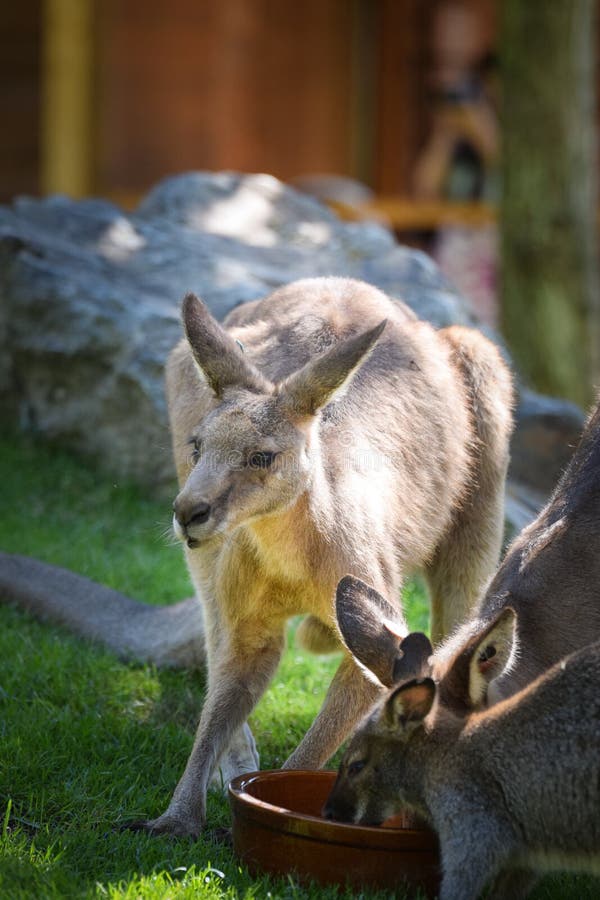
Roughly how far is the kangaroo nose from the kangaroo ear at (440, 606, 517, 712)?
0.81m

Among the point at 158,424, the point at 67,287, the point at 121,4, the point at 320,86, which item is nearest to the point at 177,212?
the point at 67,287

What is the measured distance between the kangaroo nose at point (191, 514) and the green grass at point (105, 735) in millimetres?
915

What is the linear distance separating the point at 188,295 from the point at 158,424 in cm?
301

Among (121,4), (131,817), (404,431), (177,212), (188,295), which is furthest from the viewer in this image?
(121,4)

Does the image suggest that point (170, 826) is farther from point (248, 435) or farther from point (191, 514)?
point (248, 435)

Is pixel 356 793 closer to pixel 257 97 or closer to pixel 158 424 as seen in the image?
pixel 158 424

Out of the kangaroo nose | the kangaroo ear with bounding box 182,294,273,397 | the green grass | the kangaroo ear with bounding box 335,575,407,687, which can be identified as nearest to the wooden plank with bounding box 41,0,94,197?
the green grass

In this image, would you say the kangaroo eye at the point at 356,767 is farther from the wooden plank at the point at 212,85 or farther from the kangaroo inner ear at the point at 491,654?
the wooden plank at the point at 212,85

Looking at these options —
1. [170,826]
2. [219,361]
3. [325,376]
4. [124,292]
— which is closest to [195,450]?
[219,361]

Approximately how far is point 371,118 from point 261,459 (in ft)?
39.6

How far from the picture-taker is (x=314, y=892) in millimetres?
3756

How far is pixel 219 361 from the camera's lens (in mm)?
4570

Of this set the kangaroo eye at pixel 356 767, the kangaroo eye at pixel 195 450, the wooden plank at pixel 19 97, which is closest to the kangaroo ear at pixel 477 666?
the kangaroo eye at pixel 356 767

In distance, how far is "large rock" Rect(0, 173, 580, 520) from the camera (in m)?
7.95
